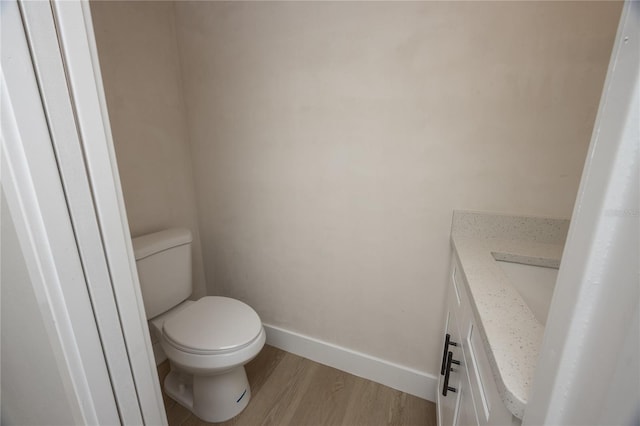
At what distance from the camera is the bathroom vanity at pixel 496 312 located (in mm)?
499

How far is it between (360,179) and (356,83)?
44cm

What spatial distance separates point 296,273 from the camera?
5.38ft

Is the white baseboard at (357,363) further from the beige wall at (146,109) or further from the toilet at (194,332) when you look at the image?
the beige wall at (146,109)

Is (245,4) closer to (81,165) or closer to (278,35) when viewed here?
(278,35)

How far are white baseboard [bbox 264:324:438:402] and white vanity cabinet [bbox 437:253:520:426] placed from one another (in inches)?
11.2

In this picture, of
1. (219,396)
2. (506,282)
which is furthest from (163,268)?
(506,282)

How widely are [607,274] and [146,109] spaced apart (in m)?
1.84

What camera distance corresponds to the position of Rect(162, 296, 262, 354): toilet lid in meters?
1.20

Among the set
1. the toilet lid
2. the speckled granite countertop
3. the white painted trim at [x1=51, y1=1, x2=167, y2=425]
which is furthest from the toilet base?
the speckled granite countertop

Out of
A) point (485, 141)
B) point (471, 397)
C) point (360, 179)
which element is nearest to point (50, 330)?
point (471, 397)

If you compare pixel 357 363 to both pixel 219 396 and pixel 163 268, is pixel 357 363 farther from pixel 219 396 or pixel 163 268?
pixel 163 268

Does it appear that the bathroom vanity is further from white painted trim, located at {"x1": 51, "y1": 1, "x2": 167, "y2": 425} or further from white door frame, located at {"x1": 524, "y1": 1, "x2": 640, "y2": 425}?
white painted trim, located at {"x1": 51, "y1": 1, "x2": 167, "y2": 425}

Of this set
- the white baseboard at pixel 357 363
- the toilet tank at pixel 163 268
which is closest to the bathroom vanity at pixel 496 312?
the white baseboard at pixel 357 363

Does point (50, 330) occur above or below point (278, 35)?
below
